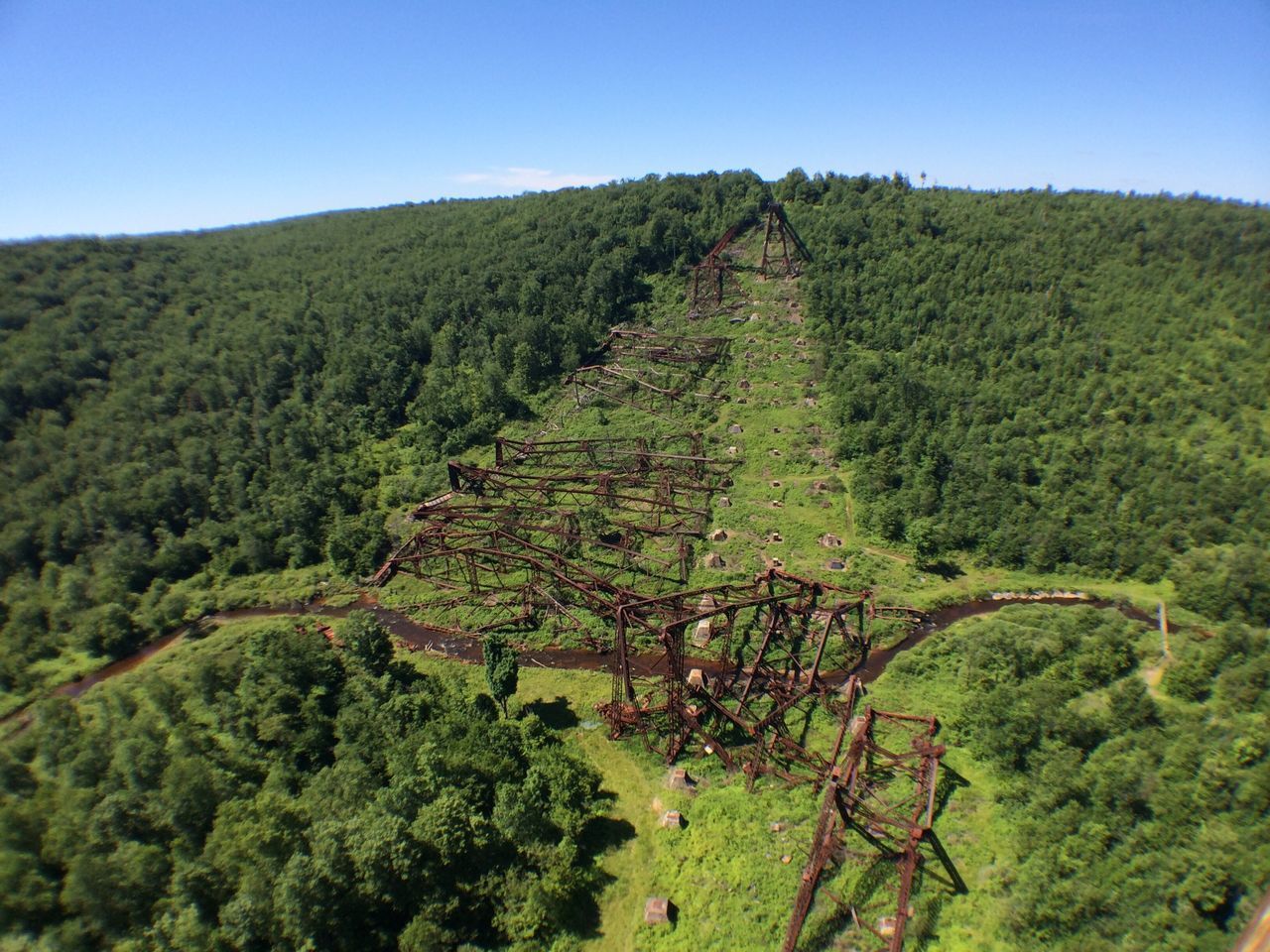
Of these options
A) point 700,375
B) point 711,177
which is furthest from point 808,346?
point 711,177

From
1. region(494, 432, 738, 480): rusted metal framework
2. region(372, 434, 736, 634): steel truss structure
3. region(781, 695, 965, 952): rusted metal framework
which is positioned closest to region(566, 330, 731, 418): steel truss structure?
region(494, 432, 738, 480): rusted metal framework

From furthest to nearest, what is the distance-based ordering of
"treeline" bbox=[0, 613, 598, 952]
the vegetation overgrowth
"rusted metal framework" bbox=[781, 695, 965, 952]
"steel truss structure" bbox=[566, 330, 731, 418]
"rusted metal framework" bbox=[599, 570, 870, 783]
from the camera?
"steel truss structure" bbox=[566, 330, 731, 418], "rusted metal framework" bbox=[599, 570, 870, 783], the vegetation overgrowth, "rusted metal framework" bbox=[781, 695, 965, 952], "treeline" bbox=[0, 613, 598, 952]

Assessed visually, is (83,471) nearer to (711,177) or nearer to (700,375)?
(700,375)

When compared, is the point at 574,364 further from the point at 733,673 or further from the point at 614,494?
the point at 733,673

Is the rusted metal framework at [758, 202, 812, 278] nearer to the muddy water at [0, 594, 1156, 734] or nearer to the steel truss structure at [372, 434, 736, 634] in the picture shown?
the steel truss structure at [372, 434, 736, 634]

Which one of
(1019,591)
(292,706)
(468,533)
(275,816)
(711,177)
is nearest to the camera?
(275,816)
